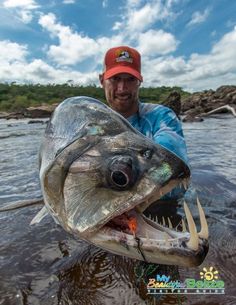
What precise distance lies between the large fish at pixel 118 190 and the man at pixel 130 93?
1647 millimetres

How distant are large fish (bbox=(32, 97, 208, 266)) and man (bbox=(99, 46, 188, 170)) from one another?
165 centimetres

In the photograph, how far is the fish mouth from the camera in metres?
1.77

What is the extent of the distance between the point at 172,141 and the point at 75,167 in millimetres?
1327

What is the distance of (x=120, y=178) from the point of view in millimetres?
1926

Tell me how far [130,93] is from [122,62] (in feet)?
1.13

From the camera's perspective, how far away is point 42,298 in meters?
2.70

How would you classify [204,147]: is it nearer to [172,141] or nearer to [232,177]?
[232,177]

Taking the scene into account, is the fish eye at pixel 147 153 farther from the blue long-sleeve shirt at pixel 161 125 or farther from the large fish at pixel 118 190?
the blue long-sleeve shirt at pixel 161 125

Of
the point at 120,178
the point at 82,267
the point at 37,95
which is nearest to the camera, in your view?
the point at 120,178

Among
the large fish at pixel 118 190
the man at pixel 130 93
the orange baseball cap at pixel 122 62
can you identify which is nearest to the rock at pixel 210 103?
the man at pixel 130 93

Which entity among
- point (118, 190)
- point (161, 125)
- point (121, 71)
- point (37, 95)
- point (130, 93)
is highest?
point (121, 71)

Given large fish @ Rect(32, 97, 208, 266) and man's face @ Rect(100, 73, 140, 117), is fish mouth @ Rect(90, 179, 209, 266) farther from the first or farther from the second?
man's face @ Rect(100, 73, 140, 117)

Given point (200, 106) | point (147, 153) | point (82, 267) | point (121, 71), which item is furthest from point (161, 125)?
point (200, 106)

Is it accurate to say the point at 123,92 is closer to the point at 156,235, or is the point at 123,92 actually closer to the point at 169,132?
the point at 169,132
